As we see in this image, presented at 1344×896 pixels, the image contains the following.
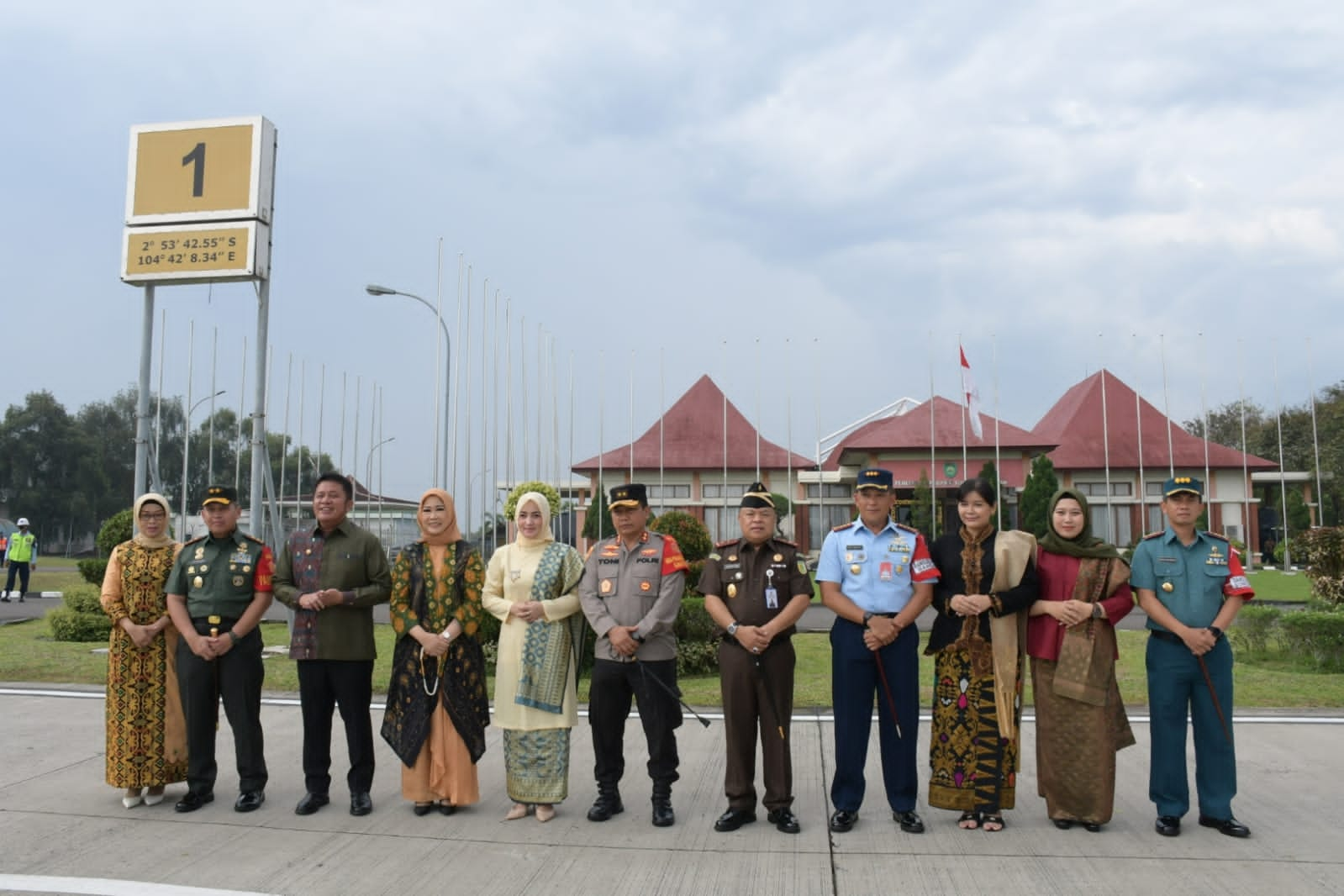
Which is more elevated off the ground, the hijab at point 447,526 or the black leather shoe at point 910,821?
the hijab at point 447,526

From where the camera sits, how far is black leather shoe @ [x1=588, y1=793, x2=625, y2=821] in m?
4.79

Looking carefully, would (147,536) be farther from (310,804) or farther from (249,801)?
(310,804)

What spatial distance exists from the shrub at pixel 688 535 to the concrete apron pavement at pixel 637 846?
159 inches

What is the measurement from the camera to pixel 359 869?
13.3 feet

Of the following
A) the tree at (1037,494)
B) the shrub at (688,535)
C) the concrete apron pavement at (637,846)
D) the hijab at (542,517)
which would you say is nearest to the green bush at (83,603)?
the concrete apron pavement at (637,846)

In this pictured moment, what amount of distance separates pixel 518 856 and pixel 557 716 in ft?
2.62

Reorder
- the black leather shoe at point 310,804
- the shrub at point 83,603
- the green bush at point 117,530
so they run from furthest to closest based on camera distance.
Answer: the green bush at point 117,530, the shrub at point 83,603, the black leather shoe at point 310,804

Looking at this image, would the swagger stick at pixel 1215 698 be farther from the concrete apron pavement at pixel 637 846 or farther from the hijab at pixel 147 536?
the hijab at pixel 147 536

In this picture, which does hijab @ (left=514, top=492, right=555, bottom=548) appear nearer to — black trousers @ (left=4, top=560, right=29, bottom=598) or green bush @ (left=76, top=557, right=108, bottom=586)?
green bush @ (left=76, top=557, right=108, bottom=586)

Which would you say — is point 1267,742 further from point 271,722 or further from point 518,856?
point 271,722

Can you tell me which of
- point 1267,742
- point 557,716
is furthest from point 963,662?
point 1267,742

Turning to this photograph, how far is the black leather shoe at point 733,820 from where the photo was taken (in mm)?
4582

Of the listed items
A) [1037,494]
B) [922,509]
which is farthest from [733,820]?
[922,509]

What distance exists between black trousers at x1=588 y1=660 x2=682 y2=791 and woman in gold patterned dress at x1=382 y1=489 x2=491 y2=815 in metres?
0.62
